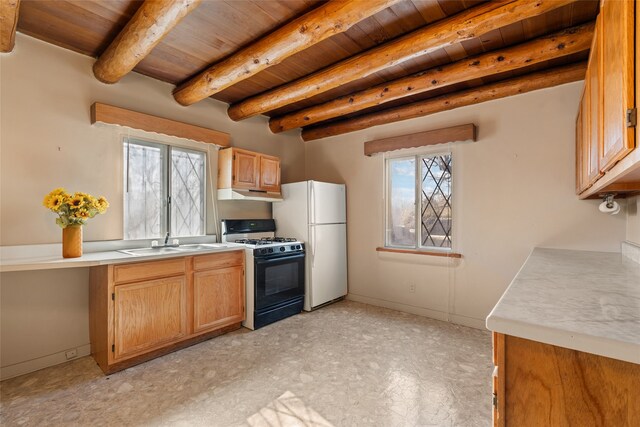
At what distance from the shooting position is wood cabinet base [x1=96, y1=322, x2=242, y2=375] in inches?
91.6

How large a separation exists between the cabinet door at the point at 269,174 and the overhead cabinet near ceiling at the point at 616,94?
3075mm

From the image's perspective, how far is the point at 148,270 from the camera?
248 cm

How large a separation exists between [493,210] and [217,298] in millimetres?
3031

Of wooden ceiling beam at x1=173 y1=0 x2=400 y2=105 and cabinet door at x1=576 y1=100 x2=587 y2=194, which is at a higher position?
wooden ceiling beam at x1=173 y1=0 x2=400 y2=105

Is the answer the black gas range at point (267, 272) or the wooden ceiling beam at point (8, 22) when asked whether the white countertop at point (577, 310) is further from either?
the wooden ceiling beam at point (8, 22)

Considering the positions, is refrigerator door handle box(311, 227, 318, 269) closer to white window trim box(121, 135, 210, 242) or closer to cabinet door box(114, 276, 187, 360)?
white window trim box(121, 135, 210, 242)

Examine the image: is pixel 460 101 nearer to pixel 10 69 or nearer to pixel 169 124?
pixel 169 124

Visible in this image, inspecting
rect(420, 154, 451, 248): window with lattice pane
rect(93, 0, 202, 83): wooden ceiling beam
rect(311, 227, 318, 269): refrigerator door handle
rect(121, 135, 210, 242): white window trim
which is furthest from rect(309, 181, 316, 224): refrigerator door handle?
rect(93, 0, 202, 83): wooden ceiling beam

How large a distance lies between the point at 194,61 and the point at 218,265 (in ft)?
6.39

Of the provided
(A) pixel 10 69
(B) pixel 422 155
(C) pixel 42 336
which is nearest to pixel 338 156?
(B) pixel 422 155

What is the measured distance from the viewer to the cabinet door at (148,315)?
2.33m

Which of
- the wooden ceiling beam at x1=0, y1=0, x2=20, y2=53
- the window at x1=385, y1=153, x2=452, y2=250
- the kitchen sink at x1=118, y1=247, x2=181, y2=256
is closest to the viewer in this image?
the wooden ceiling beam at x1=0, y1=0, x2=20, y2=53

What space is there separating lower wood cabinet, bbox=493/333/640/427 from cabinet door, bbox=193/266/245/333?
256 cm

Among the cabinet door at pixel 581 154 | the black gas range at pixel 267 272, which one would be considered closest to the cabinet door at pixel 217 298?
the black gas range at pixel 267 272
